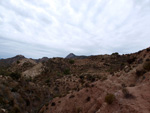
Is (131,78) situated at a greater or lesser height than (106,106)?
greater

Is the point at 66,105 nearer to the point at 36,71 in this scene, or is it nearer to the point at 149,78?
the point at 149,78

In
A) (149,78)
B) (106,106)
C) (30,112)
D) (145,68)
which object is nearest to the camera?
(106,106)

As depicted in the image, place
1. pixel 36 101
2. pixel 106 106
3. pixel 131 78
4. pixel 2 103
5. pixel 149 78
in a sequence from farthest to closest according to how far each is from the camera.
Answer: pixel 36 101
pixel 131 78
pixel 2 103
pixel 149 78
pixel 106 106

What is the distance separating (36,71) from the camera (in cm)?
3173

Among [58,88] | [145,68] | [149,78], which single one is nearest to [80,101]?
[149,78]

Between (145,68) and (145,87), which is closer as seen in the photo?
(145,87)

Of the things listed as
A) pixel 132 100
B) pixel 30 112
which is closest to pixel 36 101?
pixel 30 112

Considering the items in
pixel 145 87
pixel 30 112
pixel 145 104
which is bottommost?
pixel 30 112

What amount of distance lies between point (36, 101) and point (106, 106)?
11.1 m

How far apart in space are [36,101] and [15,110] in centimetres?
529

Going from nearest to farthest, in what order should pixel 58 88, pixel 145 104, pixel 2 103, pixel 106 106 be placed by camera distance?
1. pixel 145 104
2. pixel 106 106
3. pixel 2 103
4. pixel 58 88

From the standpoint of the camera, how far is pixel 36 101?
44.9 ft

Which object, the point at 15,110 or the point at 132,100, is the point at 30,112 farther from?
the point at 132,100

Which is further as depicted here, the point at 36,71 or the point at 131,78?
the point at 36,71
